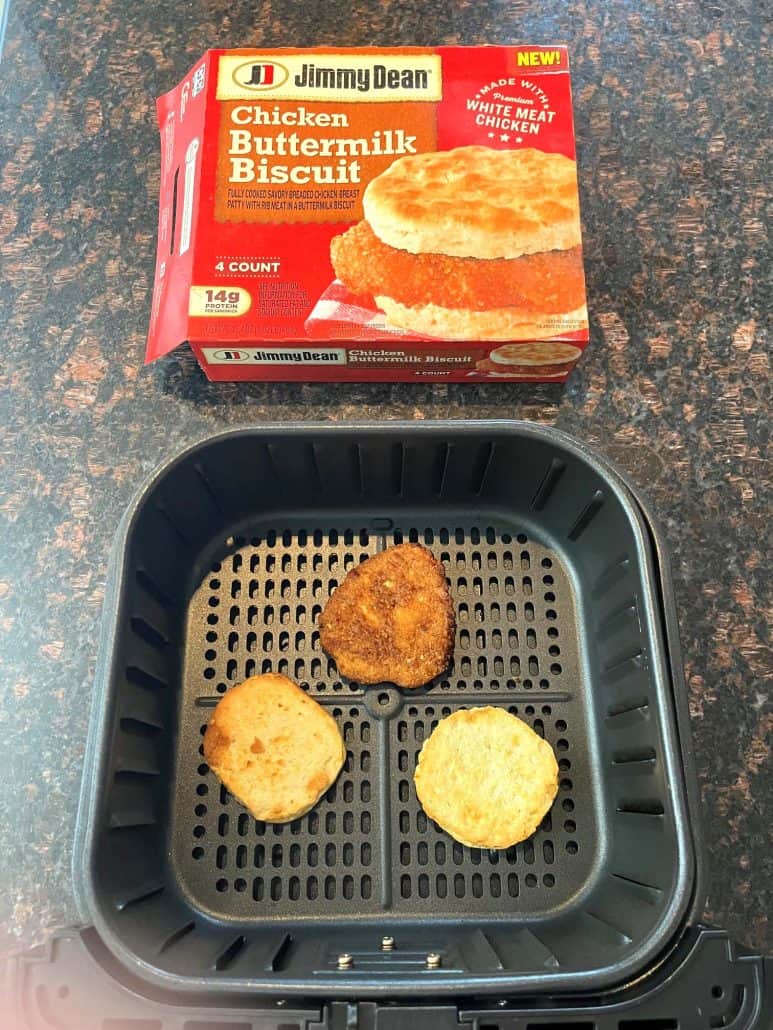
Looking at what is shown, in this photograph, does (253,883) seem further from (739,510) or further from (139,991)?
(739,510)

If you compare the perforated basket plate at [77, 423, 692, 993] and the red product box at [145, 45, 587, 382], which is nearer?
the perforated basket plate at [77, 423, 692, 993]

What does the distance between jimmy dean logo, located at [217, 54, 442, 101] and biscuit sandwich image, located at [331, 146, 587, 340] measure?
0.33 feet

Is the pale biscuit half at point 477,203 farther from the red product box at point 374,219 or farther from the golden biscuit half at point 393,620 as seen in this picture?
the golden biscuit half at point 393,620

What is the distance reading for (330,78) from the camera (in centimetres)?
73

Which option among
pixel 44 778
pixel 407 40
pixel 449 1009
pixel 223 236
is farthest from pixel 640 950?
pixel 407 40

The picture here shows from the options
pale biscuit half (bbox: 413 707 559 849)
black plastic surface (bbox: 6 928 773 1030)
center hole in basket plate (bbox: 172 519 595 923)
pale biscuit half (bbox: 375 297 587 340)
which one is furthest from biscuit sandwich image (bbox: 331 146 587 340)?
black plastic surface (bbox: 6 928 773 1030)

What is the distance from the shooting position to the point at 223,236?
27.1 inches

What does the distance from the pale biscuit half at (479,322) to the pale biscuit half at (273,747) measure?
1.14 ft

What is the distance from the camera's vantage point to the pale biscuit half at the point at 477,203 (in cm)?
67

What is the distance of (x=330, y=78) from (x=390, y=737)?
64 cm

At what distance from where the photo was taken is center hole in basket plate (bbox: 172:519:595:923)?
0.64m

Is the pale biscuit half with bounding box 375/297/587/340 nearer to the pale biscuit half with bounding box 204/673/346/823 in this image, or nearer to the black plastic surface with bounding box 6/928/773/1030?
the pale biscuit half with bounding box 204/673/346/823

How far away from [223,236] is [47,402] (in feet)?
0.85

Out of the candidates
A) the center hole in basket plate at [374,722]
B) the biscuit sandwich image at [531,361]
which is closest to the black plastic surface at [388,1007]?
the center hole in basket plate at [374,722]
